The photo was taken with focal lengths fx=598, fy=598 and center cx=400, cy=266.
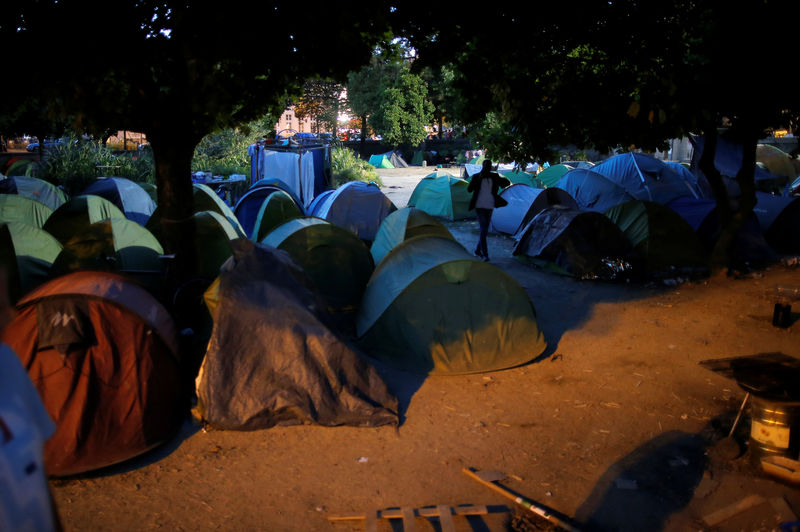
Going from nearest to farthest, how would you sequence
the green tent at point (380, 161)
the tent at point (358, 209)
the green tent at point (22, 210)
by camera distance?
1. the green tent at point (22, 210)
2. the tent at point (358, 209)
3. the green tent at point (380, 161)

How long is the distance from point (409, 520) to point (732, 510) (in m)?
2.31

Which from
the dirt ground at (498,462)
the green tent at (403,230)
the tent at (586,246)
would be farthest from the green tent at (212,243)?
the tent at (586,246)

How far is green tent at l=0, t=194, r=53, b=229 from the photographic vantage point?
1116 cm

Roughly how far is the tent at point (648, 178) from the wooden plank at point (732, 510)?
497 inches

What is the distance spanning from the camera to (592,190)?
15750 mm

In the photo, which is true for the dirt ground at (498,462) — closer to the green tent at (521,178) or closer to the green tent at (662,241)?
the green tent at (662,241)

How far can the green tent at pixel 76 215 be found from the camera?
10805mm

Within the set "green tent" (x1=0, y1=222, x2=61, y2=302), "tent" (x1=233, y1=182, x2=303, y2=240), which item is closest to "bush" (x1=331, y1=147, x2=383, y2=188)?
"tent" (x1=233, y1=182, x2=303, y2=240)

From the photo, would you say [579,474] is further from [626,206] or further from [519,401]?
[626,206]

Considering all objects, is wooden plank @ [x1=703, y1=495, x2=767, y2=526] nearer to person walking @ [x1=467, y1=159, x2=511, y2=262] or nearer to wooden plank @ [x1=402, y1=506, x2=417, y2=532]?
wooden plank @ [x1=402, y1=506, x2=417, y2=532]

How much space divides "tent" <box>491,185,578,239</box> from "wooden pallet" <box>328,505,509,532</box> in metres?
10.9

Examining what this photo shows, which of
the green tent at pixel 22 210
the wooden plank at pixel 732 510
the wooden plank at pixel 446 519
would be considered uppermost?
the green tent at pixel 22 210

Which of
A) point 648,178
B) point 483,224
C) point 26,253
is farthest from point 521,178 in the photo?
point 26,253

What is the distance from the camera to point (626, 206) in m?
11.8
